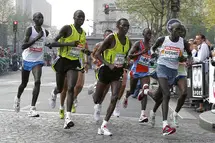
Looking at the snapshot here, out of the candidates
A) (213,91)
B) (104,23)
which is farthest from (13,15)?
(213,91)

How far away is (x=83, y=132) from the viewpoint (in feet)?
25.3

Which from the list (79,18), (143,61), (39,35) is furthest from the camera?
→ (143,61)

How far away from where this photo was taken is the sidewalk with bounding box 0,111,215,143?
23.1ft

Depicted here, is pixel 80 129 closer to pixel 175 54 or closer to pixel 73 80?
pixel 73 80

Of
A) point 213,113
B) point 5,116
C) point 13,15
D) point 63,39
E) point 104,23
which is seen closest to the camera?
point 63,39

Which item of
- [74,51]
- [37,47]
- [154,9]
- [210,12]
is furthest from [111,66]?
[210,12]

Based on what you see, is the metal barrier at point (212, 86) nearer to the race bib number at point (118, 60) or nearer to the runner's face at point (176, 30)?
the runner's face at point (176, 30)

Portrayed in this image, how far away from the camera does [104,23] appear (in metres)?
91.6

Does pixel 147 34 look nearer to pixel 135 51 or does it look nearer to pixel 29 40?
pixel 135 51

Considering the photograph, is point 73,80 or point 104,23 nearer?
point 73,80

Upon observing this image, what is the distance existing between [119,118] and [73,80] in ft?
5.93

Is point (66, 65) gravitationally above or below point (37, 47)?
below

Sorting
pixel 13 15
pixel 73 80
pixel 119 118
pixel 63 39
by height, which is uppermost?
pixel 13 15

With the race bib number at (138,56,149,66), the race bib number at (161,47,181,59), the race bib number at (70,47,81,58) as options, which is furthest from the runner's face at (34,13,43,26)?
the race bib number at (161,47,181,59)
